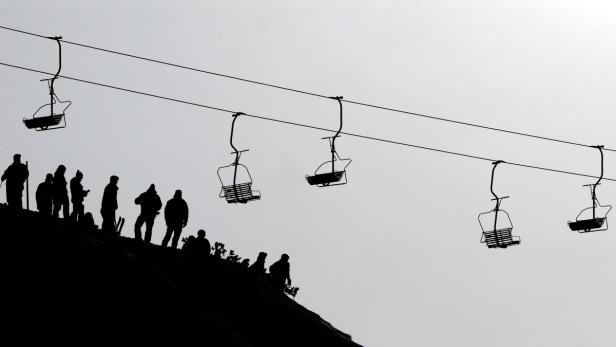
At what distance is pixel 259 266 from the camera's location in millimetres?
62594

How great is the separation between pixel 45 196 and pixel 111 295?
3.95 metres

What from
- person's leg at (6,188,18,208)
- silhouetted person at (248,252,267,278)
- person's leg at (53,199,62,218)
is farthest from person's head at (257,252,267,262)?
person's leg at (6,188,18,208)

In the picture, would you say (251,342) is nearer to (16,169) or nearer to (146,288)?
(146,288)

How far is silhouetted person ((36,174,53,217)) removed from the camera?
56.8 m

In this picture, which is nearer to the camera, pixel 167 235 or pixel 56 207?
pixel 56 207

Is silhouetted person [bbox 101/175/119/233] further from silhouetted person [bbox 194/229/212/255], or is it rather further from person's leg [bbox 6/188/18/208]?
silhouetted person [bbox 194/229/212/255]

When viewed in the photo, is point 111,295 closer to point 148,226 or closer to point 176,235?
point 148,226

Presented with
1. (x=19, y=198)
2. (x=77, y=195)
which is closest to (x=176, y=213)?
(x=77, y=195)

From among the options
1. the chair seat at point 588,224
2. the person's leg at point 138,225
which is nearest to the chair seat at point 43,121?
the person's leg at point 138,225

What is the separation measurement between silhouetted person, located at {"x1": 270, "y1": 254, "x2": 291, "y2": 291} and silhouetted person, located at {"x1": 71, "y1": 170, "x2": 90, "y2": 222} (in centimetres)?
625

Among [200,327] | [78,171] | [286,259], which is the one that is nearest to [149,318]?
[200,327]

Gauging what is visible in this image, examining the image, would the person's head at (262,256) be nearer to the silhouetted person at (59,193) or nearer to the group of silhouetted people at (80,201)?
the group of silhouetted people at (80,201)

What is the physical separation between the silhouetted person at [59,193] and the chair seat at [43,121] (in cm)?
120

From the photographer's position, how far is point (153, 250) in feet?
195
